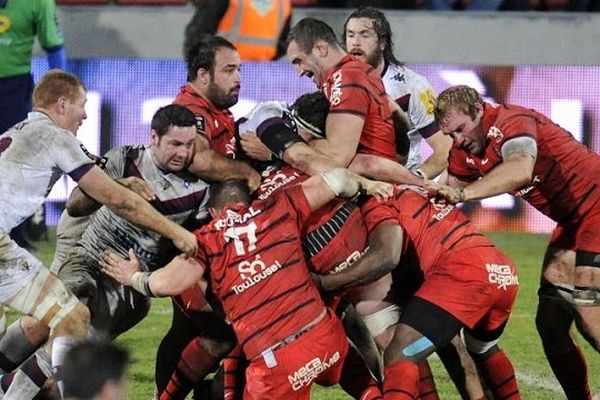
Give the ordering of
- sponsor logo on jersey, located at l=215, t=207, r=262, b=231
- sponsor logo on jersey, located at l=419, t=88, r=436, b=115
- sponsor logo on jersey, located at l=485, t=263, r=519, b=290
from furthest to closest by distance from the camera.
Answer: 1. sponsor logo on jersey, located at l=419, t=88, r=436, b=115
2. sponsor logo on jersey, located at l=485, t=263, r=519, b=290
3. sponsor logo on jersey, located at l=215, t=207, r=262, b=231

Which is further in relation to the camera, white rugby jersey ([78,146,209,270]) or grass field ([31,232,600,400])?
grass field ([31,232,600,400])

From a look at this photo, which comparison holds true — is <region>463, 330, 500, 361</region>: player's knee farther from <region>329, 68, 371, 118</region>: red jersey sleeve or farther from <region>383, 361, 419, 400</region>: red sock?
<region>329, 68, 371, 118</region>: red jersey sleeve

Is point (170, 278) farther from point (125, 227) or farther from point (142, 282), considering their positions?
point (125, 227)

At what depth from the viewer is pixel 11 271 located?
7160mm

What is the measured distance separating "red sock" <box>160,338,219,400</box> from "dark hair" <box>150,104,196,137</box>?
113 centimetres

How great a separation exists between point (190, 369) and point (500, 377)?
1.58m

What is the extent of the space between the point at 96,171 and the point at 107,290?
3.42 ft

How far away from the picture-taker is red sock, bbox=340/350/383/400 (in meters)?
7.21

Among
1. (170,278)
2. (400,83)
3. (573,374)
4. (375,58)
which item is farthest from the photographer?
(400,83)

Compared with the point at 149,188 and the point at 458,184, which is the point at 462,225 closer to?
the point at 458,184

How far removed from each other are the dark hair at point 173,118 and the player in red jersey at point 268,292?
83 centimetres

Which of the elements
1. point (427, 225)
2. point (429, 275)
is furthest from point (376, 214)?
point (429, 275)

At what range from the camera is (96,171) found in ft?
23.0

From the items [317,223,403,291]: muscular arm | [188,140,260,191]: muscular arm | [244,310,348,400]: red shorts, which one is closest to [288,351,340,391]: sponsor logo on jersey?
[244,310,348,400]: red shorts
